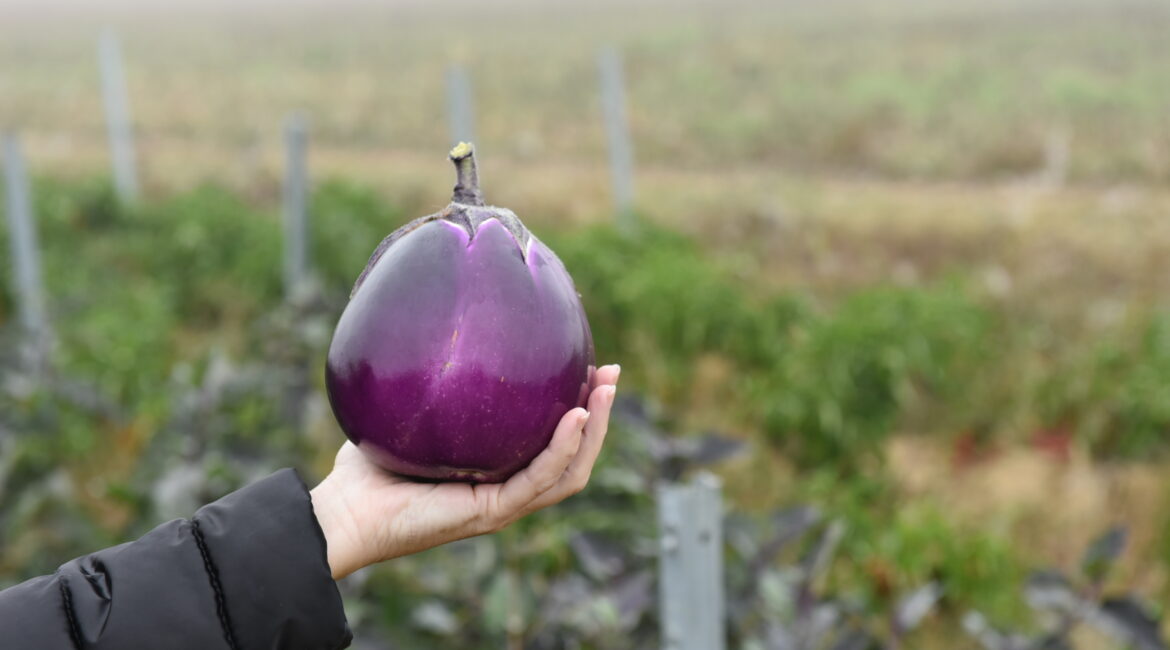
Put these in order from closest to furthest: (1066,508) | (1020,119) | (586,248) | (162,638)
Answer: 1. (162,638)
2. (1066,508)
3. (586,248)
4. (1020,119)

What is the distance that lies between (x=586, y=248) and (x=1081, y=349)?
1.68 metres

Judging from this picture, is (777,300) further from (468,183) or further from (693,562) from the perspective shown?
(468,183)

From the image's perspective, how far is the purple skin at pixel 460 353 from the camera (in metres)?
0.92

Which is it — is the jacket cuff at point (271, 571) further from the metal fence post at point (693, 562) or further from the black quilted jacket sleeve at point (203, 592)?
the metal fence post at point (693, 562)

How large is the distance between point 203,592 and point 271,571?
0.05 meters

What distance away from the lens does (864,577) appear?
2574 millimetres

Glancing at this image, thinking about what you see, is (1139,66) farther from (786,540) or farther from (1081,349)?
(786,540)

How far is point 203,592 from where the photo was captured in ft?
3.03

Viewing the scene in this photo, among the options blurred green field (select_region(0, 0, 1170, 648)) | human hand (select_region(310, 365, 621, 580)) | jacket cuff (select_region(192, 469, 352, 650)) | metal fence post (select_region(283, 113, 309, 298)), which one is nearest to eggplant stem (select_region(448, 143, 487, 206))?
human hand (select_region(310, 365, 621, 580))

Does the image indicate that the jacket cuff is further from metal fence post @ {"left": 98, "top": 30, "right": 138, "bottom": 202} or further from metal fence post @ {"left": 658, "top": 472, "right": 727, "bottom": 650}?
metal fence post @ {"left": 98, "top": 30, "right": 138, "bottom": 202}

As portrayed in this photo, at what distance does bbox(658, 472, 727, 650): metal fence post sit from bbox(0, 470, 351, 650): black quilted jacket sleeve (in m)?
0.55

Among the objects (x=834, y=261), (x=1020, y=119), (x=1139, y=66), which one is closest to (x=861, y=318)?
(x=834, y=261)

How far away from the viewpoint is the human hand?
986 mm

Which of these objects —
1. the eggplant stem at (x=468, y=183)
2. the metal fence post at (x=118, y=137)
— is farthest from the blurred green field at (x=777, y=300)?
the eggplant stem at (x=468, y=183)
